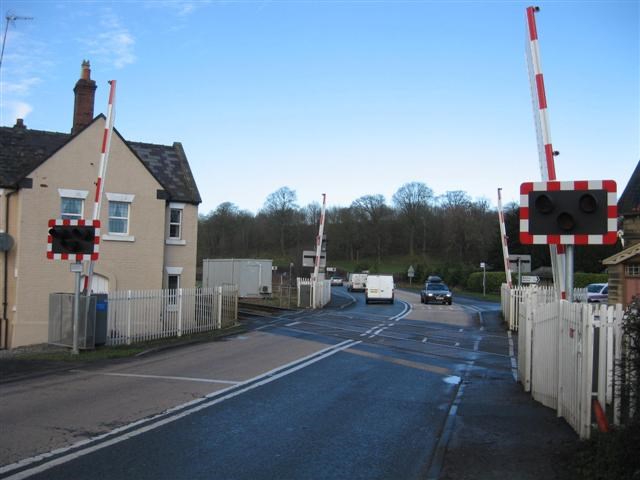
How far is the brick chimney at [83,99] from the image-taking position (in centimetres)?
2778

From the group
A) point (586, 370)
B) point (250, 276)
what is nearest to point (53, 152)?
point (586, 370)

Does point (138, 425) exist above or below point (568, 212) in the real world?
below

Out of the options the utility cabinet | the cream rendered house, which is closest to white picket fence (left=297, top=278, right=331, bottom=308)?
the cream rendered house

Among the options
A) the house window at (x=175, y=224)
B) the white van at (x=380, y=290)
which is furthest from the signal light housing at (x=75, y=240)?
the white van at (x=380, y=290)

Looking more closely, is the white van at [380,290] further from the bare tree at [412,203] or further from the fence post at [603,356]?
the bare tree at [412,203]

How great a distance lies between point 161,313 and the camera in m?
20.0

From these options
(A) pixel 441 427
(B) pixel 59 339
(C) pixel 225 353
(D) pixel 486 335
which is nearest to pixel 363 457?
(A) pixel 441 427

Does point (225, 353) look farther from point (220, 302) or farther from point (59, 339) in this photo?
point (220, 302)

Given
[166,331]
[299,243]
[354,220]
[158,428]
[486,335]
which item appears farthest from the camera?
[354,220]

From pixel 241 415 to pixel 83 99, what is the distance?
22556 mm

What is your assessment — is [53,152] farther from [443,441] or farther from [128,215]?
[443,441]

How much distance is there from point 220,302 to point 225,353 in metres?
7.76

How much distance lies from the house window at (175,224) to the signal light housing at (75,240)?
13.2m

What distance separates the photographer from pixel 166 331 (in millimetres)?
20375
